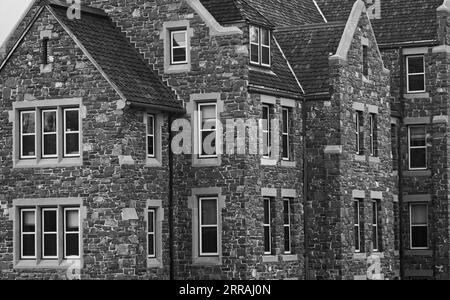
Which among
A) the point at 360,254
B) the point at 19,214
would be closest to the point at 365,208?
the point at 360,254

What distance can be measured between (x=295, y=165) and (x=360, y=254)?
4.54 m

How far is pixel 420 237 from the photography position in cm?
6147

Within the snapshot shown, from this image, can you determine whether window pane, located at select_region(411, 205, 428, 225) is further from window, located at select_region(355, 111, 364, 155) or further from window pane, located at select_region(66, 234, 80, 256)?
window pane, located at select_region(66, 234, 80, 256)

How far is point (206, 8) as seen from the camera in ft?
169

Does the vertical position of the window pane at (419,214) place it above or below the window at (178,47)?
below

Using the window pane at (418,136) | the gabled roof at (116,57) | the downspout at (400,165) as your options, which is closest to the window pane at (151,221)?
the gabled roof at (116,57)

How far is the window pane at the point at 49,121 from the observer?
4841 centimetres

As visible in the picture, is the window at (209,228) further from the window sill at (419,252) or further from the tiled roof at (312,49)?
the window sill at (419,252)

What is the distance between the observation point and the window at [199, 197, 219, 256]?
4950 centimetres

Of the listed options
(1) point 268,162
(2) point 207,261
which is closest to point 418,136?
(1) point 268,162

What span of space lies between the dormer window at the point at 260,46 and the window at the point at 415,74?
39.4ft

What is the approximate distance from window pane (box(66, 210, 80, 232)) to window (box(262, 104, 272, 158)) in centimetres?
733

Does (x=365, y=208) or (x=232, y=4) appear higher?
(x=232, y=4)

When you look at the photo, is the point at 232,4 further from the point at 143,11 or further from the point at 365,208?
the point at 365,208
